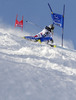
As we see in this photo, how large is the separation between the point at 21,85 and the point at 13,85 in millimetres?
174

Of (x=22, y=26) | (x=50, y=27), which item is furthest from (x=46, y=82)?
(x=22, y=26)

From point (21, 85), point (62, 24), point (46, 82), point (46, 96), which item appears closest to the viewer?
point (46, 96)

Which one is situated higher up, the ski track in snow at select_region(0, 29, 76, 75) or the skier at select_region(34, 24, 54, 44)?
the skier at select_region(34, 24, 54, 44)

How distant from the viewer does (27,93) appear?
8.82 feet

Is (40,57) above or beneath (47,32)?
beneath

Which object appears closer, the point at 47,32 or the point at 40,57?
the point at 40,57

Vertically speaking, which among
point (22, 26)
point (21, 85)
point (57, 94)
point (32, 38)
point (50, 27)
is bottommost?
point (57, 94)

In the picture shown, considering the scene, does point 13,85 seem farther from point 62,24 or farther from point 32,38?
point 62,24

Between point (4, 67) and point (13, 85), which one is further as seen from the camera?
point (4, 67)

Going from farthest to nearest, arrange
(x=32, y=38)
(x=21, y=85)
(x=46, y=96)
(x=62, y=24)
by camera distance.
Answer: (x=62, y=24) → (x=32, y=38) → (x=21, y=85) → (x=46, y=96)

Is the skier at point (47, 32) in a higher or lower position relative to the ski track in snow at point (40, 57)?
higher

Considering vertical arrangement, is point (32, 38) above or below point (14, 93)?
above

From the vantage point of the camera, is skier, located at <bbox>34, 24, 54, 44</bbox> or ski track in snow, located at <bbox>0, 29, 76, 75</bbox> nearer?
ski track in snow, located at <bbox>0, 29, 76, 75</bbox>

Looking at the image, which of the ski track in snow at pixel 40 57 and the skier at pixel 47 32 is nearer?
the ski track in snow at pixel 40 57
